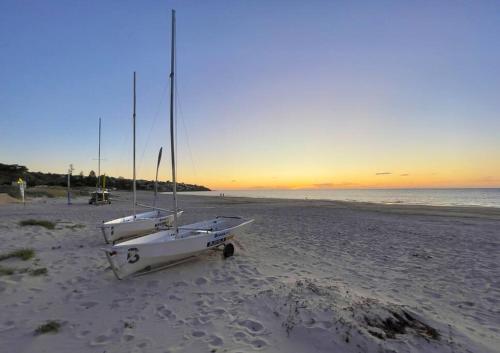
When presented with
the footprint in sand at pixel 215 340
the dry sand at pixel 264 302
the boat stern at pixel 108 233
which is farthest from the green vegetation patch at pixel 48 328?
the boat stern at pixel 108 233

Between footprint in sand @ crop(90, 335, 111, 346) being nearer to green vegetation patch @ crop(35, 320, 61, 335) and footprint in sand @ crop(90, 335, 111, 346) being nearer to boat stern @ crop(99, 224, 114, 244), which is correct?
green vegetation patch @ crop(35, 320, 61, 335)

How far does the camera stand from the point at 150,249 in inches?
304

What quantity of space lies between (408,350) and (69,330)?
4902 mm

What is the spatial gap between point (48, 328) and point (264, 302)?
3.47 m

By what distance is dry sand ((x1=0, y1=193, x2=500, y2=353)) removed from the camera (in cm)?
459

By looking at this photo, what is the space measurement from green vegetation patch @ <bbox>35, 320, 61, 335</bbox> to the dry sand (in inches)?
3.4

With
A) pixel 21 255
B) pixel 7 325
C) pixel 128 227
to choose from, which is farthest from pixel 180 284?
pixel 128 227

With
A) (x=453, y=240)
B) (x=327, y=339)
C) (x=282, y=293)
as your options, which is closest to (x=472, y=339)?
(x=327, y=339)

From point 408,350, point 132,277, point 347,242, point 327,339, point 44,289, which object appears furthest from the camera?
point 347,242

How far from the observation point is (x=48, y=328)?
4.93 metres

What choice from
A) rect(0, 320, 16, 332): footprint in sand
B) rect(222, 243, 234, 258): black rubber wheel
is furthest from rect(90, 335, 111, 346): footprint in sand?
rect(222, 243, 234, 258): black rubber wheel

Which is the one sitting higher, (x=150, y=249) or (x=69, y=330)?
(x=150, y=249)

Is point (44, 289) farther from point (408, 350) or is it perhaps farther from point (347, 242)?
point (347, 242)

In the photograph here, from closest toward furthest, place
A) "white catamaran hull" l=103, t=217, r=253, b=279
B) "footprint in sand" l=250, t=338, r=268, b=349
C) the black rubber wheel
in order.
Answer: "footprint in sand" l=250, t=338, r=268, b=349, "white catamaran hull" l=103, t=217, r=253, b=279, the black rubber wheel
